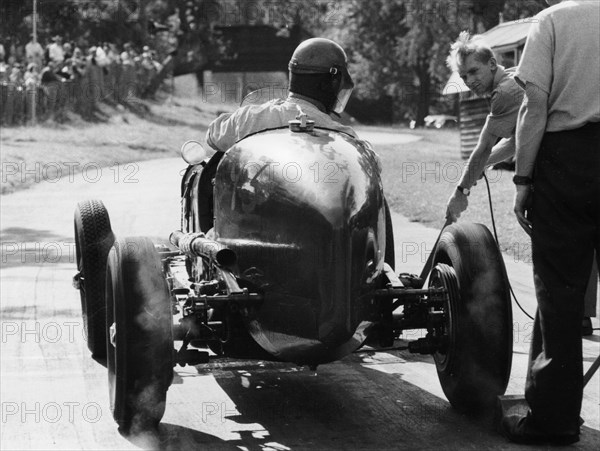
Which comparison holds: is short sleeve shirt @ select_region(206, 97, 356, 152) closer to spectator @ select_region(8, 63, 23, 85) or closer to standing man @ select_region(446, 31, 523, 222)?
standing man @ select_region(446, 31, 523, 222)

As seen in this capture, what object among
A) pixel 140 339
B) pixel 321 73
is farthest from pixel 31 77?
pixel 140 339

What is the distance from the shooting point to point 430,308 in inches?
218

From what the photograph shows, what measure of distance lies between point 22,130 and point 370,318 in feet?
70.5

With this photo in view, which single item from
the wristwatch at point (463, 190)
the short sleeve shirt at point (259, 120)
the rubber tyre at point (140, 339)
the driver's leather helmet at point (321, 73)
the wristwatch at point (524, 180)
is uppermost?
the driver's leather helmet at point (321, 73)

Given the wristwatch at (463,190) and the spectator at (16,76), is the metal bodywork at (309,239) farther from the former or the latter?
the spectator at (16,76)

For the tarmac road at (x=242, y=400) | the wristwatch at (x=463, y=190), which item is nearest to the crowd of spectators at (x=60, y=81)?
the tarmac road at (x=242, y=400)

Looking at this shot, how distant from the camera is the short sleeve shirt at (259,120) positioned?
5.73m

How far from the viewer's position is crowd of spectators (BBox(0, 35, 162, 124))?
27078 mm

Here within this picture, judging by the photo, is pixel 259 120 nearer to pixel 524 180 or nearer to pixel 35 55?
pixel 524 180

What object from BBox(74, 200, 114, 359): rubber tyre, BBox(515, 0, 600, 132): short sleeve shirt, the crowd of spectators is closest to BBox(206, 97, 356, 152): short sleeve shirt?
BBox(515, 0, 600, 132): short sleeve shirt

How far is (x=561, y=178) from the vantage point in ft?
15.8

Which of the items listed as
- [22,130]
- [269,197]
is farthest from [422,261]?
[22,130]

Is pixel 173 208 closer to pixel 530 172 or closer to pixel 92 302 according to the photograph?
pixel 92 302

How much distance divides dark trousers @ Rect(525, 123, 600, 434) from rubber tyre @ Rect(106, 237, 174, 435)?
65.1 inches
